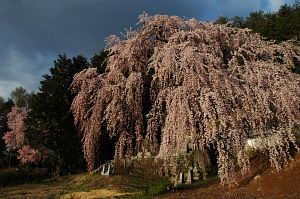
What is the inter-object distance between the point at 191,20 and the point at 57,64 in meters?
23.6

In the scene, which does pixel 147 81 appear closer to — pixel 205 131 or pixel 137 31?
pixel 137 31

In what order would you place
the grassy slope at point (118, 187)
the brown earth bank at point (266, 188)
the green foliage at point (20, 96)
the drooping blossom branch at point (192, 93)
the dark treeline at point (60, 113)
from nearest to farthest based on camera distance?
1. the brown earth bank at point (266, 188)
2. the drooping blossom branch at point (192, 93)
3. the grassy slope at point (118, 187)
4. the dark treeline at point (60, 113)
5. the green foliage at point (20, 96)

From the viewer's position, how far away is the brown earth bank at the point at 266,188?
1309 centimetres

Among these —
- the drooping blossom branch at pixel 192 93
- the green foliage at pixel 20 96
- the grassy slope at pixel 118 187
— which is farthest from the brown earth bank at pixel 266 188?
the green foliage at pixel 20 96

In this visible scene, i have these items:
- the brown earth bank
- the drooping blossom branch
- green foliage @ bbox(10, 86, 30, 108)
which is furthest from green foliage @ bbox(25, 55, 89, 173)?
green foliage @ bbox(10, 86, 30, 108)

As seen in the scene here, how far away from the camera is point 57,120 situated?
36.9 m

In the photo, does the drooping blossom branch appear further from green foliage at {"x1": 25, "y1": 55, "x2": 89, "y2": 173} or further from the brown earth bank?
green foliage at {"x1": 25, "y1": 55, "x2": 89, "y2": 173}

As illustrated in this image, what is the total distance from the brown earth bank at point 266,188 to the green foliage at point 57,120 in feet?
71.9

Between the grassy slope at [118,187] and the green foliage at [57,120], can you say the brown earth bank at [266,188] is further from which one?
the green foliage at [57,120]

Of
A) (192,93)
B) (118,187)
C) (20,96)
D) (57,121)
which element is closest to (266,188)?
(192,93)

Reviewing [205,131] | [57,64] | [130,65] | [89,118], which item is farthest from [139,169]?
[57,64]

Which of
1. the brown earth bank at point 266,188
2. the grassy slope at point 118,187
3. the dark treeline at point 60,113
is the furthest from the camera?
the dark treeline at point 60,113

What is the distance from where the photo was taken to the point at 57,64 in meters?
38.8

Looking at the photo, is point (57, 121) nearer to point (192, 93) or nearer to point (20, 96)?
point (192, 93)
